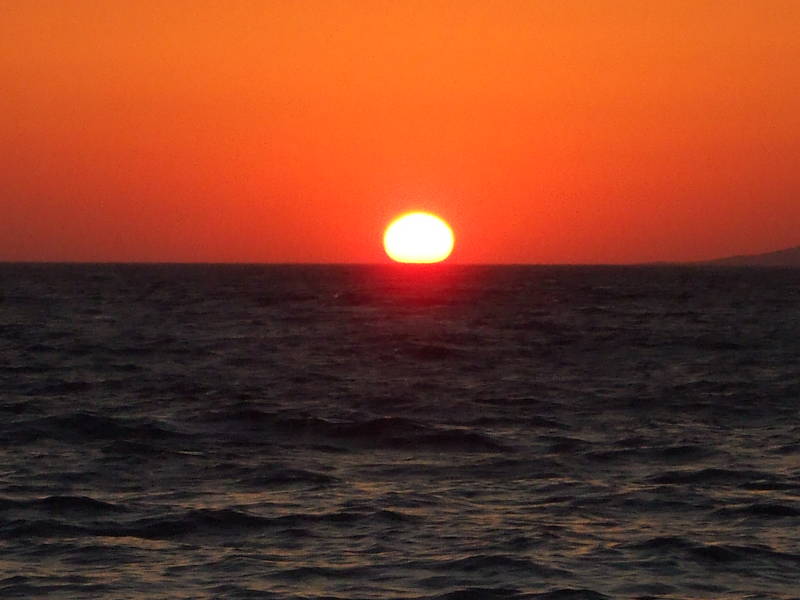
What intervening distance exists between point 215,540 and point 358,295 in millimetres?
96613

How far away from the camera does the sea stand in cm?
1270

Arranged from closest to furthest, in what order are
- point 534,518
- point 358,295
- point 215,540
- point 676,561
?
point 676,561, point 215,540, point 534,518, point 358,295

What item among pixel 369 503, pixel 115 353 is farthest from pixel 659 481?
pixel 115 353

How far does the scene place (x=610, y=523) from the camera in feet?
48.5

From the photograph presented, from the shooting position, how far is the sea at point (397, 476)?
500 inches

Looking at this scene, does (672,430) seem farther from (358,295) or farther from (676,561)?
(358,295)

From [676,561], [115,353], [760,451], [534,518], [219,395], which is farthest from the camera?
[115,353]

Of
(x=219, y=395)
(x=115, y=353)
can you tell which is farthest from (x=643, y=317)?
(x=219, y=395)

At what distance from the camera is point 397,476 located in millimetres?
18141

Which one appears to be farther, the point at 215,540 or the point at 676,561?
the point at 215,540

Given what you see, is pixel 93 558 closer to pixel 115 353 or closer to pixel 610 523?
pixel 610 523

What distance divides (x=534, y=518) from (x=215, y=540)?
145 inches

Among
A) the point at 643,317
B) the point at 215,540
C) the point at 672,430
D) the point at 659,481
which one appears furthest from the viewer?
the point at 643,317

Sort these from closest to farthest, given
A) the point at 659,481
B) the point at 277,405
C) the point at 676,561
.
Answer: the point at 676,561, the point at 659,481, the point at 277,405
